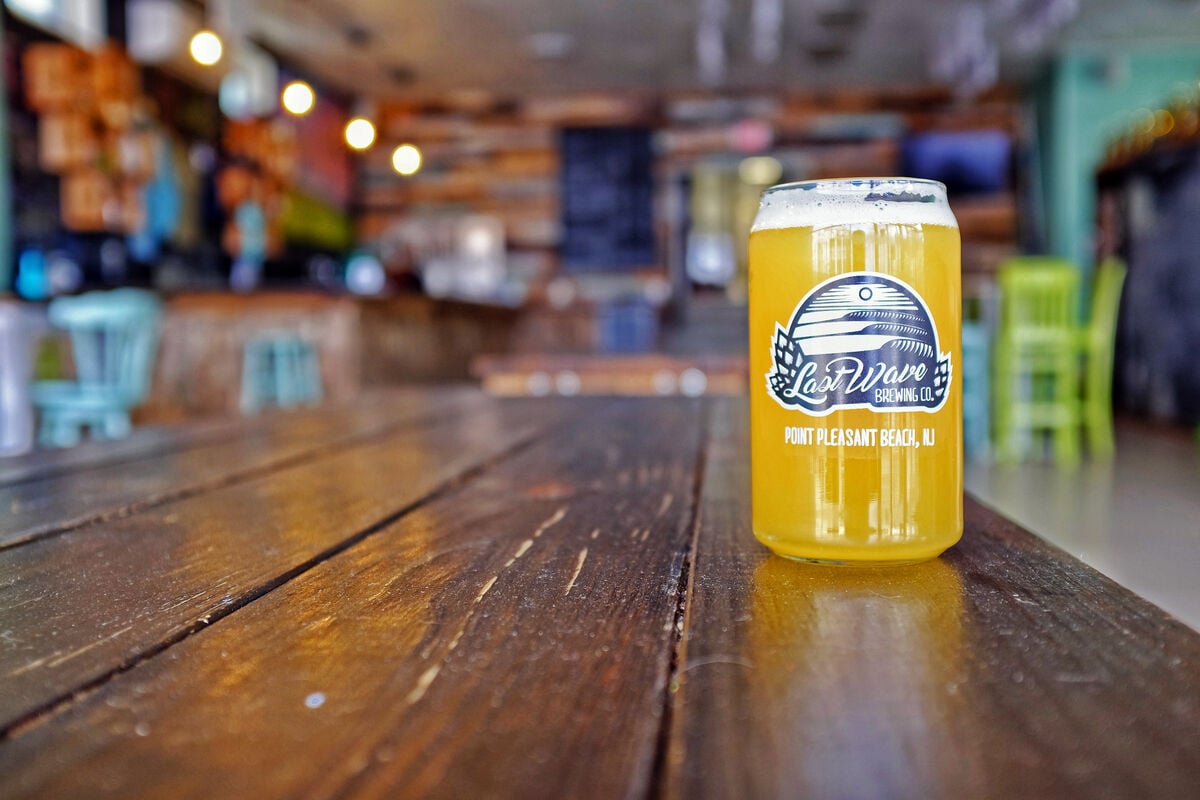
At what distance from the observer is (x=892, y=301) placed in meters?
0.52

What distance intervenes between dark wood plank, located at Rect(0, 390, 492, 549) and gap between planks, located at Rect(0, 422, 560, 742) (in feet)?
0.73

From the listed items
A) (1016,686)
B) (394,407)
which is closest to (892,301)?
(1016,686)

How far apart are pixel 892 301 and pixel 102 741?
42 centimetres

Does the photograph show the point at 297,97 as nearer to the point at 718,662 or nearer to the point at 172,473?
the point at 172,473

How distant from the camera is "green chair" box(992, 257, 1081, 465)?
5.12 metres

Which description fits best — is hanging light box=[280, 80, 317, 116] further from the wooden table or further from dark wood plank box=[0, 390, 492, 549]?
the wooden table

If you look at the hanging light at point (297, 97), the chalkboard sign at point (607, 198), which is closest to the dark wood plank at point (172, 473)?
the hanging light at point (297, 97)

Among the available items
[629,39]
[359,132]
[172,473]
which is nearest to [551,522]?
[172,473]

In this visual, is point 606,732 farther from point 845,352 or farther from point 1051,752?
point 845,352

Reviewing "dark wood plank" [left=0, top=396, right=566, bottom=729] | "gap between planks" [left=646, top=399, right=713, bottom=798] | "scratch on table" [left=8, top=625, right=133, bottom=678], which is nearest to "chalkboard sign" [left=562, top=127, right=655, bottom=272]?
"dark wood plank" [left=0, top=396, right=566, bottom=729]

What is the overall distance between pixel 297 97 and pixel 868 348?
4286mm

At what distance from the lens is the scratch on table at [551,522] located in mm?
681

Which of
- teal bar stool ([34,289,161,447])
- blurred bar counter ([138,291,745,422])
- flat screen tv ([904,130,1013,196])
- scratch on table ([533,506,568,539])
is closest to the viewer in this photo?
scratch on table ([533,506,568,539])

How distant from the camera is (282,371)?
18.4 ft
